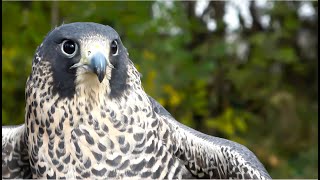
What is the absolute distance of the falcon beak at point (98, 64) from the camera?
1.97 m

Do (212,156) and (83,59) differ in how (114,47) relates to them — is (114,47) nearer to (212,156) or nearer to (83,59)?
(83,59)

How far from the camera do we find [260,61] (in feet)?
21.4

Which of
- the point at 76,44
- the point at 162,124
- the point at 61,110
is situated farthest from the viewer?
the point at 162,124

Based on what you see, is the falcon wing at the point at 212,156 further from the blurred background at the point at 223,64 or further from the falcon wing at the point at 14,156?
the blurred background at the point at 223,64

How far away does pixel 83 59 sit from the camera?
6.73ft

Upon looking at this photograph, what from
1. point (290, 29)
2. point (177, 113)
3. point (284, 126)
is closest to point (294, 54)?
point (290, 29)

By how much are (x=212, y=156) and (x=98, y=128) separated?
50 centimetres

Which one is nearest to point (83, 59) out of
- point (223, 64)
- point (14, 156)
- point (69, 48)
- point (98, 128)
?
point (69, 48)

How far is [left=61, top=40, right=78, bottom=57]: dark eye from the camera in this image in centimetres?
211

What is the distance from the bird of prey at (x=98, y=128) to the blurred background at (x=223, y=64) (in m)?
2.93

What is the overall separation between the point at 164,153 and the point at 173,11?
350 centimetres

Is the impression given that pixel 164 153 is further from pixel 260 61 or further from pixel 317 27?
pixel 317 27

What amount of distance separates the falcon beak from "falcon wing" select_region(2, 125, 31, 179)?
0.67 metres

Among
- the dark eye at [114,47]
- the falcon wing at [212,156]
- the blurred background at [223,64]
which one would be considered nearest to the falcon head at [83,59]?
the dark eye at [114,47]
